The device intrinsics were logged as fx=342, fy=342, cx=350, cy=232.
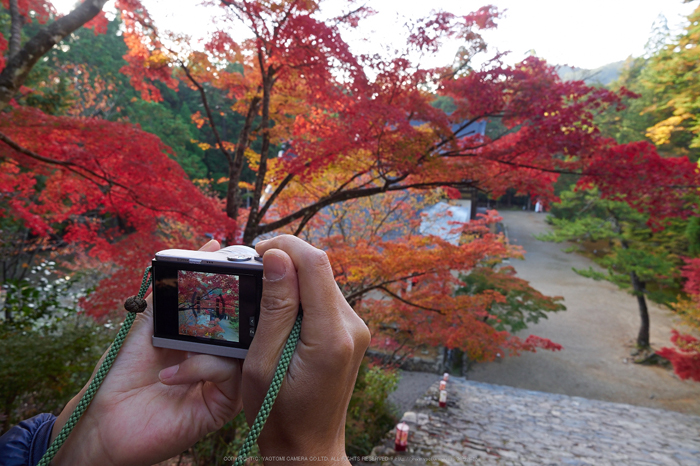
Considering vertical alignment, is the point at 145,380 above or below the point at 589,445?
above

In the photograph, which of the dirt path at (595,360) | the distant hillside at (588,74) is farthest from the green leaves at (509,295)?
the distant hillside at (588,74)

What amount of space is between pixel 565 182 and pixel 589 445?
2012cm

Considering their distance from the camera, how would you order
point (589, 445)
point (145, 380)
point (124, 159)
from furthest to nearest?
1. point (589, 445)
2. point (124, 159)
3. point (145, 380)

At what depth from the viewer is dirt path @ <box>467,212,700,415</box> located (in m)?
8.76

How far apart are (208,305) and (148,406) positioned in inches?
13.0

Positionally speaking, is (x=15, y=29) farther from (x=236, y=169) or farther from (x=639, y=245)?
(x=639, y=245)

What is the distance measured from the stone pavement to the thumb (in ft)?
13.6

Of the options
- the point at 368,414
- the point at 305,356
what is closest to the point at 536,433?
the point at 368,414

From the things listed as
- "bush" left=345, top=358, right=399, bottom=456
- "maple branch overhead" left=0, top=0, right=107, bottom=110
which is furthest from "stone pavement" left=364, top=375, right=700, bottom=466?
"maple branch overhead" left=0, top=0, right=107, bottom=110

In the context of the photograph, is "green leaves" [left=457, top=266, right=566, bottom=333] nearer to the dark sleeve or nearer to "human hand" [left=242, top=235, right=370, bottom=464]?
"human hand" [left=242, top=235, right=370, bottom=464]

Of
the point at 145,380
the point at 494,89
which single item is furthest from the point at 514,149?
the point at 145,380

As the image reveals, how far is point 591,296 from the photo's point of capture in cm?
1513

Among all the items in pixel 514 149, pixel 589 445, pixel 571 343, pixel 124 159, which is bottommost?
pixel 571 343

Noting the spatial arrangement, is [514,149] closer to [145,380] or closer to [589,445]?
[589,445]
